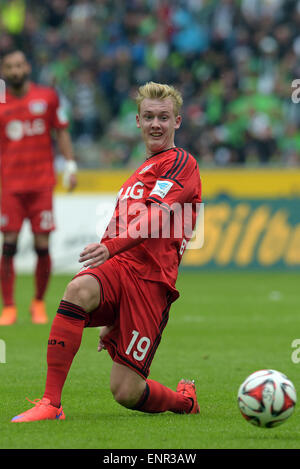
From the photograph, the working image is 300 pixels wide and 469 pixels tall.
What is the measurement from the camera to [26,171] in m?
9.12

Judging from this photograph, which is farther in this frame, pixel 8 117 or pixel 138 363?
pixel 8 117

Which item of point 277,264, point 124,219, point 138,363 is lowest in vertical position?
point 277,264

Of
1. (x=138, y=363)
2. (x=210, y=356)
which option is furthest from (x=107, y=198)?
(x=138, y=363)

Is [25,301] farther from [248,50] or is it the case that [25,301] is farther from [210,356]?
[248,50]

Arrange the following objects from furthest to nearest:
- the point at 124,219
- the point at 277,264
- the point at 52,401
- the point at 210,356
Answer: the point at 277,264 → the point at 210,356 → the point at 124,219 → the point at 52,401

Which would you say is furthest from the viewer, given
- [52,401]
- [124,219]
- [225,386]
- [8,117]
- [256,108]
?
[256,108]

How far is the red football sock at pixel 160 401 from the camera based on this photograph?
490 cm

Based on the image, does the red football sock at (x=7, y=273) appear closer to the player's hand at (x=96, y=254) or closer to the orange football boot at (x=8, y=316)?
the orange football boot at (x=8, y=316)

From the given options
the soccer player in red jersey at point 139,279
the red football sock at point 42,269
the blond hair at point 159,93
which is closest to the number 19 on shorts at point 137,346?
the soccer player in red jersey at point 139,279

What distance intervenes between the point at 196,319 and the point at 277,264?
18.9ft

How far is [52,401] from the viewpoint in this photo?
4.66 m

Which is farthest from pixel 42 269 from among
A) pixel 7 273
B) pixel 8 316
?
pixel 8 316

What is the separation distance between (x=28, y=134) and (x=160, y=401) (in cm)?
476

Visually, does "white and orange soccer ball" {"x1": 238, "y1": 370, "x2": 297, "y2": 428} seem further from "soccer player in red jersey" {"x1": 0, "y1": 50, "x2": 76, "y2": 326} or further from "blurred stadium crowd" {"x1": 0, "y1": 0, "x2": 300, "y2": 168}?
"blurred stadium crowd" {"x1": 0, "y1": 0, "x2": 300, "y2": 168}
